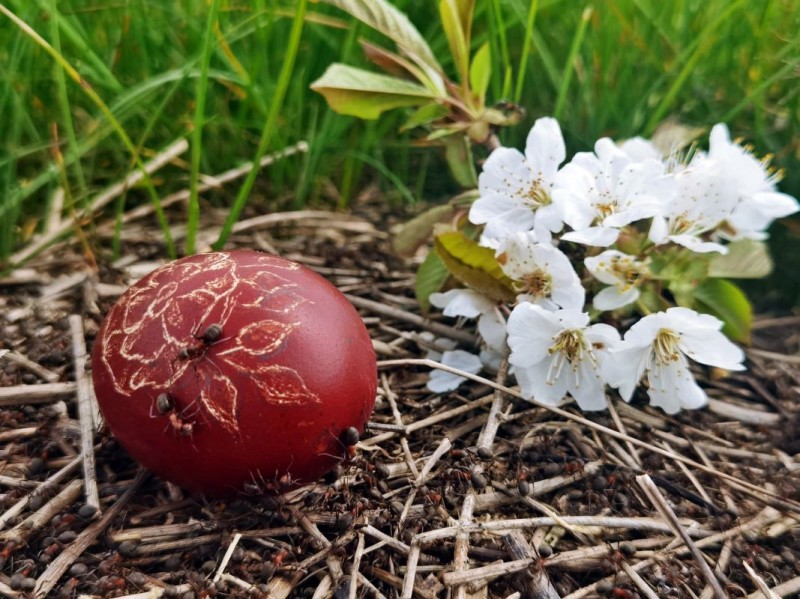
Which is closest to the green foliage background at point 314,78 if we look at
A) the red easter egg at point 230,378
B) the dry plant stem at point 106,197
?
the dry plant stem at point 106,197

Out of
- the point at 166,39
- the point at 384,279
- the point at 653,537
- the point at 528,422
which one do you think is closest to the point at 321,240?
the point at 384,279

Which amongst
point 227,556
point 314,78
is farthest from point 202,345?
point 314,78

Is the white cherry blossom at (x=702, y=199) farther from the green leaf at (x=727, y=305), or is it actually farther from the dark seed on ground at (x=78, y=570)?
the dark seed on ground at (x=78, y=570)

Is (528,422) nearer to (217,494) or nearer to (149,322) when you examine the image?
(217,494)

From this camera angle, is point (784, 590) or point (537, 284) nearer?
point (784, 590)

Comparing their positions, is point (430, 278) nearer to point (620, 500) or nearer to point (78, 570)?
point (620, 500)

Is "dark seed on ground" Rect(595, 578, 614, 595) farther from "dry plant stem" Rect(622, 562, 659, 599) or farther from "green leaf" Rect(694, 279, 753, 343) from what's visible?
"green leaf" Rect(694, 279, 753, 343)
